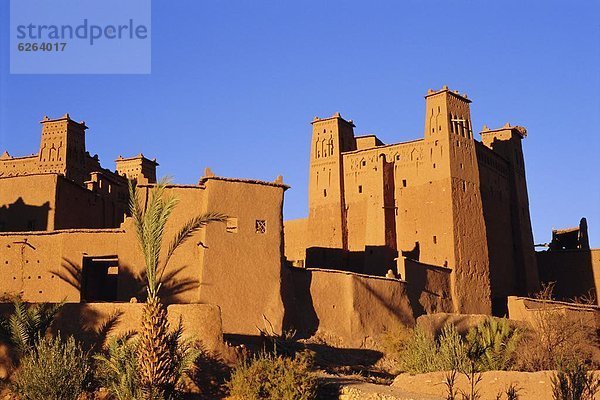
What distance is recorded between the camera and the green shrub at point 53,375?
15.5 meters

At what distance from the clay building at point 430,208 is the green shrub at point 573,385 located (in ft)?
46.0

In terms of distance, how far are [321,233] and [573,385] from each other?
75.1ft

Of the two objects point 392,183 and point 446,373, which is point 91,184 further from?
point 446,373

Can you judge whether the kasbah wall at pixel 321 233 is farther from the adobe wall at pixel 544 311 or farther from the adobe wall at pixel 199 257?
the adobe wall at pixel 544 311

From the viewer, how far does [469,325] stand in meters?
25.9

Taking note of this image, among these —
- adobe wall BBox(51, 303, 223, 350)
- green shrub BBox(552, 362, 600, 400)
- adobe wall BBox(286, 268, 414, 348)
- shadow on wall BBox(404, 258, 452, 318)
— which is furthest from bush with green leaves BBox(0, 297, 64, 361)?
shadow on wall BBox(404, 258, 452, 318)

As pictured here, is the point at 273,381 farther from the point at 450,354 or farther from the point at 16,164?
the point at 16,164

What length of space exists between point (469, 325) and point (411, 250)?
22.3 feet

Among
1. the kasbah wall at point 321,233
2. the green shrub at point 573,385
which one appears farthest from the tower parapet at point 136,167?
the green shrub at point 573,385

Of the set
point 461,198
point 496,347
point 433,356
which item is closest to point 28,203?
point 433,356

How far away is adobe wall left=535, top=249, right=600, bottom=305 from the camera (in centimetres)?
3628

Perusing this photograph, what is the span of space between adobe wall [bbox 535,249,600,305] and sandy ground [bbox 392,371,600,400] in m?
21.4

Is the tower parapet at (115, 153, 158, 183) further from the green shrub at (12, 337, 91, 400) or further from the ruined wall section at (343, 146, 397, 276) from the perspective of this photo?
the green shrub at (12, 337, 91, 400)

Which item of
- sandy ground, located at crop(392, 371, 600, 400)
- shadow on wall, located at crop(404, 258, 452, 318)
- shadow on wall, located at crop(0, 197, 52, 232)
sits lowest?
sandy ground, located at crop(392, 371, 600, 400)
